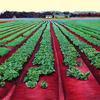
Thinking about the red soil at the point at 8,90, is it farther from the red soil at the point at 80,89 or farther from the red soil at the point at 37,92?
the red soil at the point at 80,89

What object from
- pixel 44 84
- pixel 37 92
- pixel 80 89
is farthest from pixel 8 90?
pixel 80 89

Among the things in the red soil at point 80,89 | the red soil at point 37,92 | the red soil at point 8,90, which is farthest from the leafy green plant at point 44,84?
the red soil at point 8,90

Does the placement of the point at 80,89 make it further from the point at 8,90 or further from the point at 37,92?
the point at 8,90

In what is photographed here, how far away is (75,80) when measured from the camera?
12.0m

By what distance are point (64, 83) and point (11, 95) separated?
2.49 meters

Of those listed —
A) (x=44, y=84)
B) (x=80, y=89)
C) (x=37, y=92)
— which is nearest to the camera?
(x=37, y=92)

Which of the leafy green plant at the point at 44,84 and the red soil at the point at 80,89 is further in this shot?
the leafy green plant at the point at 44,84

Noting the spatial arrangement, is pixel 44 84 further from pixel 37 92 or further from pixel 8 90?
pixel 8 90

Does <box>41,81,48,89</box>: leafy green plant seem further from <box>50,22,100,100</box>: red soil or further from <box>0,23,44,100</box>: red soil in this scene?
<box>0,23,44,100</box>: red soil

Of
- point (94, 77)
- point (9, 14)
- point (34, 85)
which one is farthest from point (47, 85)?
point (9, 14)

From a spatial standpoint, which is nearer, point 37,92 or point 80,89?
point 37,92

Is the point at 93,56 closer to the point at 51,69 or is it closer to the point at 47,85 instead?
the point at 51,69

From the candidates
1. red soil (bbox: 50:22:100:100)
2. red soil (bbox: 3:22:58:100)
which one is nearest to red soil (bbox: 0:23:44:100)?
red soil (bbox: 3:22:58:100)

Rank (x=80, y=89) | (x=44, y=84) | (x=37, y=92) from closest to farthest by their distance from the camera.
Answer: (x=37, y=92) < (x=80, y=89) < (x=44, y=84)
